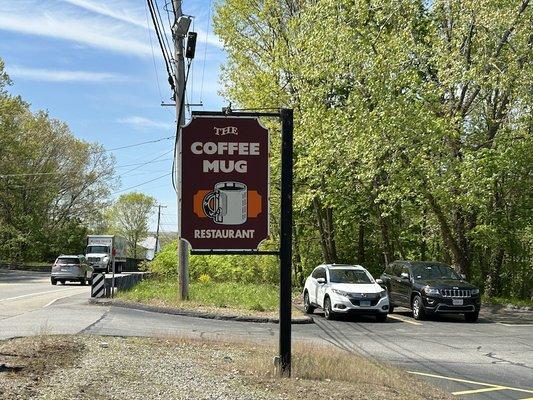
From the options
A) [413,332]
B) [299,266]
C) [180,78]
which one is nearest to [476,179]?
[413,332]

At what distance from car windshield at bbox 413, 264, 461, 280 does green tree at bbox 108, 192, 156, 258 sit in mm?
84406

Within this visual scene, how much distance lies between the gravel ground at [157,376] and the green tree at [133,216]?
9294cm

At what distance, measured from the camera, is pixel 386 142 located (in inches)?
818

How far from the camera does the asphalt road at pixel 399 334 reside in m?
10.1

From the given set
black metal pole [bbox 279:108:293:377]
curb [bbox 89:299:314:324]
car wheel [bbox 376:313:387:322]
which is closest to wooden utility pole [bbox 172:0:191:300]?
curb [bbox 89:299:314:324]

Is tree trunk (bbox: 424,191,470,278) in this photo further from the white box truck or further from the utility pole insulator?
the white box truck

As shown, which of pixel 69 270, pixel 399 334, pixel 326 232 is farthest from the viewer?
pixel 69 270

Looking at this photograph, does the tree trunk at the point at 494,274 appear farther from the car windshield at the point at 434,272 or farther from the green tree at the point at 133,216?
the green tree at the point at 133,216

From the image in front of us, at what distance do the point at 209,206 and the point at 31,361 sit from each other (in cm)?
306

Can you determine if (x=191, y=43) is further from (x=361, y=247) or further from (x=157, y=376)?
(x=361, y=247)

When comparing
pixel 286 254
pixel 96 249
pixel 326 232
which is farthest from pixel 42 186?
pixel 286 254

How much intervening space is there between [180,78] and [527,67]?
35.7 feet

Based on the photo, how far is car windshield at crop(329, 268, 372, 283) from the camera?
19.2 metres

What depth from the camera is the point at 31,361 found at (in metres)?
8.24
